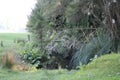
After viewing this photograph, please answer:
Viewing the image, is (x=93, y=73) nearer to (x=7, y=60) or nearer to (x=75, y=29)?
(x=7, y=60)

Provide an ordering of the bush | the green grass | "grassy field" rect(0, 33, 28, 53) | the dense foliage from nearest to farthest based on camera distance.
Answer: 1. the green grass
2. the bush
3. the dense foliage
4. "grassy field" rect(0, 33, 28, 53)

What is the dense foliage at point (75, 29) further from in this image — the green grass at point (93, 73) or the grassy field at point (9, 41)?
the grassy field at point (9, 41)

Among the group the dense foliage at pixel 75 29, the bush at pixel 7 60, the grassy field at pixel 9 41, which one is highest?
the dense foliage at pixel 75 29

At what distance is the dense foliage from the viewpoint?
23.7 feet

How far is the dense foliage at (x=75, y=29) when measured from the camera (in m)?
7.21

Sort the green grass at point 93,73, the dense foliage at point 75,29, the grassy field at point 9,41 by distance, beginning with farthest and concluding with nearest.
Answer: the grassy field at point 9,41, the dense foliage at point 75,29, the green grass at point 93,73

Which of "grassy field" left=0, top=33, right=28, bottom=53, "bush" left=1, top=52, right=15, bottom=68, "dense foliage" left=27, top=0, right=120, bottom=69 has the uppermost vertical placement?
"dense foliage" left=27, top=0, right=120, bottom=69

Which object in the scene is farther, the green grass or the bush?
the bush

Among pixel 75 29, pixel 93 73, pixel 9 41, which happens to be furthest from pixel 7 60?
pixel 9 41

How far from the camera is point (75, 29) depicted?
879 cm

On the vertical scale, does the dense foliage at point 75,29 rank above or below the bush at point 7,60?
above

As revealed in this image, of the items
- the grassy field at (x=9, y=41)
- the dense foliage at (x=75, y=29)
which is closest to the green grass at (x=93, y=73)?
the dense foliage at (x=75, y=29)

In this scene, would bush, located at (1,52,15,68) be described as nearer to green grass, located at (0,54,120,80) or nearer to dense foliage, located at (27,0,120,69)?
green grass, located at (0,54,120,80)

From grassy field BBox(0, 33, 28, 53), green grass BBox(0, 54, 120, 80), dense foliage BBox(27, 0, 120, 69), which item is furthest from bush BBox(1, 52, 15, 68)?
grassy field BBox(0, 33, 28, 53)
